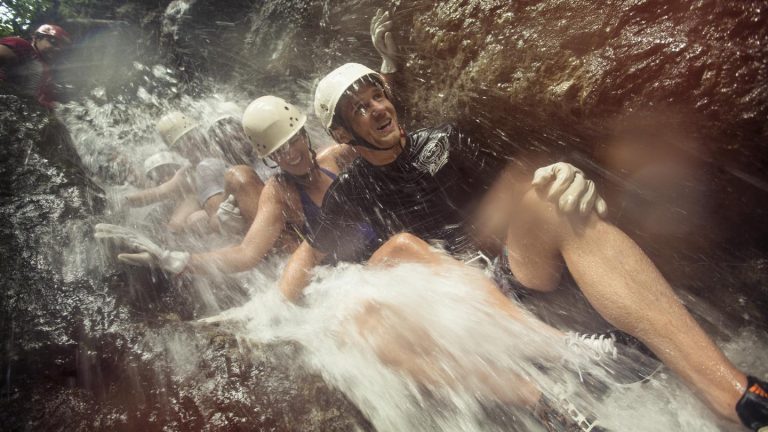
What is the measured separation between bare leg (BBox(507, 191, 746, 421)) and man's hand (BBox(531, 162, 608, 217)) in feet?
0.22

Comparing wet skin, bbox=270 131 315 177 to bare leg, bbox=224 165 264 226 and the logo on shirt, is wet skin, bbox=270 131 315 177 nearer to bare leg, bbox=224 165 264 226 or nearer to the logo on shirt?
bare leg, bbox=224 165 264 226

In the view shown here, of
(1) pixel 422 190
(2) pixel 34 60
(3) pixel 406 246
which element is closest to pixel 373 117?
(1) pixel 422 190

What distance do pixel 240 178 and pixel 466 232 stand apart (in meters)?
2.78

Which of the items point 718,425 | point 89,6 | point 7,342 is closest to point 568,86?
point 718,425

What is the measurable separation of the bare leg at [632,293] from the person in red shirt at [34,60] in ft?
33.8

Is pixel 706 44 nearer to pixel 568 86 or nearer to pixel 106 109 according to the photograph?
pixel 568 86

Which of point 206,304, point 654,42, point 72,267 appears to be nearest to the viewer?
point 654,42

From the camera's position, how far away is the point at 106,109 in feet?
34.0

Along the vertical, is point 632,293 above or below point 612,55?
below

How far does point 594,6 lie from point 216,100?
8307mm

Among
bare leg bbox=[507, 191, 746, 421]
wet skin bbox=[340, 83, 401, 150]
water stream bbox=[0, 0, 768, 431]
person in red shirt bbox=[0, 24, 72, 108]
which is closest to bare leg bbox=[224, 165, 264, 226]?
water stream bbox=[0, 0, 768, 431]

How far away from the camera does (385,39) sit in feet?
12.4

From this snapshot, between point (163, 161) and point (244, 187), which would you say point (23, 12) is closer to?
point (163, 161)

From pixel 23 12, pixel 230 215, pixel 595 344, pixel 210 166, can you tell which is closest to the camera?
pixel 595 344
